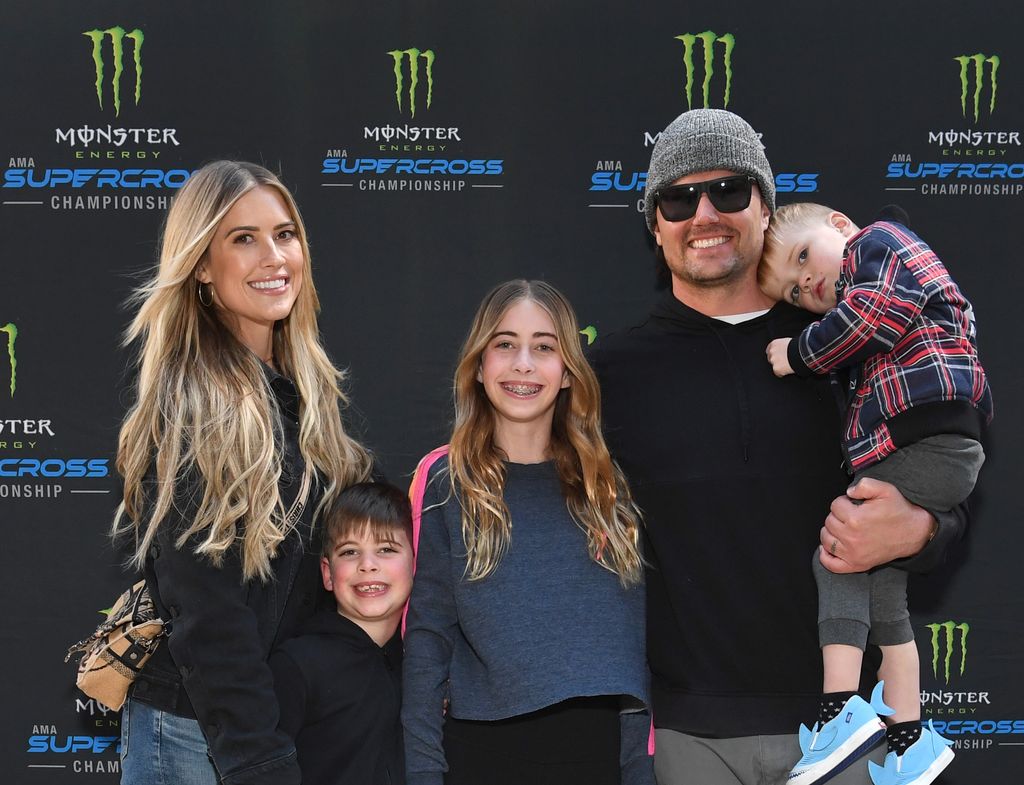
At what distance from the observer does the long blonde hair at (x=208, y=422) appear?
2.10 m

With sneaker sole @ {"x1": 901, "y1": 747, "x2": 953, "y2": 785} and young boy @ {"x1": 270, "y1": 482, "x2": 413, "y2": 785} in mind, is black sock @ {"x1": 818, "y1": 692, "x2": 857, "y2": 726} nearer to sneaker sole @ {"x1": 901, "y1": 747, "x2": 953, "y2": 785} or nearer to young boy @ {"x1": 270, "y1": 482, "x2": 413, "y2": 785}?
sneaker sole @ {"x1": 901, "y1": 747, "x2": 953, "y2": 785}

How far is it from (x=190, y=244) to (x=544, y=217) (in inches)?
63.5

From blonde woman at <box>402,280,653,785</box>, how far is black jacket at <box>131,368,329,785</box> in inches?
15.1

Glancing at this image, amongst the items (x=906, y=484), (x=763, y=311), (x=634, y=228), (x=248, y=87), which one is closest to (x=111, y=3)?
(x=248, y=87)

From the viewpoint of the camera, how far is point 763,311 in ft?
8.56

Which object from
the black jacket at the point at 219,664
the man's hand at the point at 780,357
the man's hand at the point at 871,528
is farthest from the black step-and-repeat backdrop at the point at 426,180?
the black jacket at the point at 219,664

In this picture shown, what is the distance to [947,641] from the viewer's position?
3.63 m

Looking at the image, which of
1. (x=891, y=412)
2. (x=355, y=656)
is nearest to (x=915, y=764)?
(x=891, y=412)

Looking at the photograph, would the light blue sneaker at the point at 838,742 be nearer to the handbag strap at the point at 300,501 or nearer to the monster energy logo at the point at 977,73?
the handbag strap at the point at 300,501

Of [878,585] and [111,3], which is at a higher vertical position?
[111,3]

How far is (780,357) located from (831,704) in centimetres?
85

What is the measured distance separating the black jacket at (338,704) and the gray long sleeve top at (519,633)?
77mm

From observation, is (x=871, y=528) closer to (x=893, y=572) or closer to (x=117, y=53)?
(x=893, y=572)

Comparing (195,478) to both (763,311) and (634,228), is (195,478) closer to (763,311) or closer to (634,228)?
(763,311)
